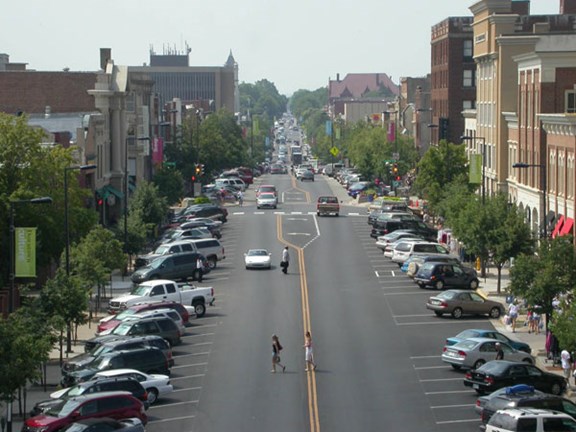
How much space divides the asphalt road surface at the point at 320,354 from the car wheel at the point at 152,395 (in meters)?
0.28

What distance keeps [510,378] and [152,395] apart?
1104 cm

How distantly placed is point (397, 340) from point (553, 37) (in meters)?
35.4

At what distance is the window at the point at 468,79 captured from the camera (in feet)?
427

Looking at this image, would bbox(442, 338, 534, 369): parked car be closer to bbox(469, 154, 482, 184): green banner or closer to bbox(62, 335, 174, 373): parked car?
bbox(62, 335, 174, 373): parked car

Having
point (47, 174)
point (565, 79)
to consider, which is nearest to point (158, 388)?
point (47, 174)

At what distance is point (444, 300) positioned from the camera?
187 feet

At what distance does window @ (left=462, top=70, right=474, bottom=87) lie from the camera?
130000mm

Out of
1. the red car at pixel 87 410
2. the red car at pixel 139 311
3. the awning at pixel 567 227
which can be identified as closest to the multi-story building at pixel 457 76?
the awning at pixel 567 227

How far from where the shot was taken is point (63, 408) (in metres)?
35.9

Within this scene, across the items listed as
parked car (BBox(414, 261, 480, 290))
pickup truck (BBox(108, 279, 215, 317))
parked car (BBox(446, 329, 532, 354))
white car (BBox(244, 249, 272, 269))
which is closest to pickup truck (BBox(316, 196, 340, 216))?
white car (BBox(244, 249, 272, 269))

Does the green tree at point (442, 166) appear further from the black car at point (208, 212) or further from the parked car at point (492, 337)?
the parked car at point (492, 337)

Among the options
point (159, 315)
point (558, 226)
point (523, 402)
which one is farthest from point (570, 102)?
point (523, 402)

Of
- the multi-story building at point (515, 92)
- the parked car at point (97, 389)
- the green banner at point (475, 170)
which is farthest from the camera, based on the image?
the green banner at point (475, 170)

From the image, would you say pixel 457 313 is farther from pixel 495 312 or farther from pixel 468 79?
pixel 468 79
